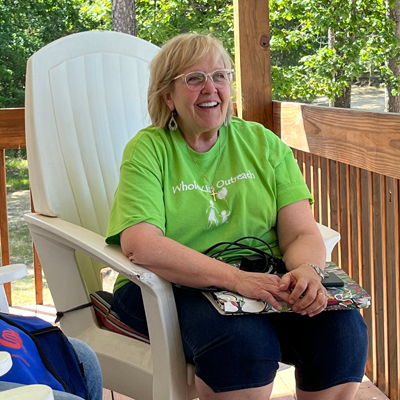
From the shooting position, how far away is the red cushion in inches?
60.5

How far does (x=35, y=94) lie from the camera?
1765mm

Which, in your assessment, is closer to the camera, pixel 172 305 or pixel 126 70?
pixel 172 305

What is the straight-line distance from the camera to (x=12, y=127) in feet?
8.79

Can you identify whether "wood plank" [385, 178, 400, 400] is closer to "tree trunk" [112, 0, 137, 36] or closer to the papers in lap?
the papers in lap

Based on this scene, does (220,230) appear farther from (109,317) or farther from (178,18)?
(178,18)

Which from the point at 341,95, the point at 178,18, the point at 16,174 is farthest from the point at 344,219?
the point at 16,174

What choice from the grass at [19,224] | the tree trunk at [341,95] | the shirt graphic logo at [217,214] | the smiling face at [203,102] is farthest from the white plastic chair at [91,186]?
the tree trunk at [341,95]

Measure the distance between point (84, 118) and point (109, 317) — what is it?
69cm

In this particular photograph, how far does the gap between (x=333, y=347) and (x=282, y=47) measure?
7645 millimetres

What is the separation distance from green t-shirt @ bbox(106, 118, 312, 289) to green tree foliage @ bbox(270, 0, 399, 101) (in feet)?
22.1

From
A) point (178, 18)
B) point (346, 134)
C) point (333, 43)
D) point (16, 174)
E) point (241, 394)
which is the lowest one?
point (16, 174)

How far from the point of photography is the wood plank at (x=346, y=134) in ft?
5.49

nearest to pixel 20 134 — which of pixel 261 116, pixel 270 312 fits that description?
pixel 261 116

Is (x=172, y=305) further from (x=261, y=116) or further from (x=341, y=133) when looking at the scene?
(x=261, y=116)
